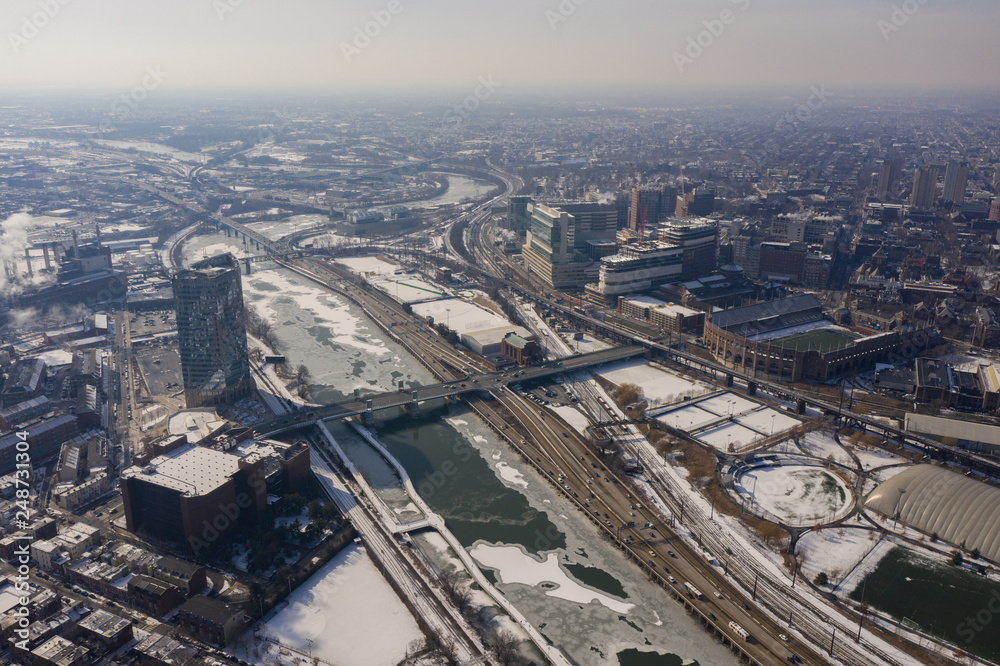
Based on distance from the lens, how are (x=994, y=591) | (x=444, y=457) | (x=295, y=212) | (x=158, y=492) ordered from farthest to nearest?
(x=295, y=212), (x=444, y=457), (x=158, y=492), (x=994, y=591)

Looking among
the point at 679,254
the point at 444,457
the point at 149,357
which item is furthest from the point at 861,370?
the point at 149,357

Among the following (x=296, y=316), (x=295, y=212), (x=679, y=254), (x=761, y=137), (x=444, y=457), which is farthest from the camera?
(x=761, y=137)

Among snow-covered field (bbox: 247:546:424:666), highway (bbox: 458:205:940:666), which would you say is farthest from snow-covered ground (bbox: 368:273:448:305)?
snow-covered field (bbox: 247:546:424:666)

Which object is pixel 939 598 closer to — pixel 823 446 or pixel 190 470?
pixel 823 446

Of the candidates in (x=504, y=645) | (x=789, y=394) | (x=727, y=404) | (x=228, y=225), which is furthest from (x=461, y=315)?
(x=228, y=225)

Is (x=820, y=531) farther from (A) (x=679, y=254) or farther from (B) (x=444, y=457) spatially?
(A) (x=679, y=254)

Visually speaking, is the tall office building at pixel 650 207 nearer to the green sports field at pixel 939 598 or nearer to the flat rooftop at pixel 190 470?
the green sports field at pixel 939 598
